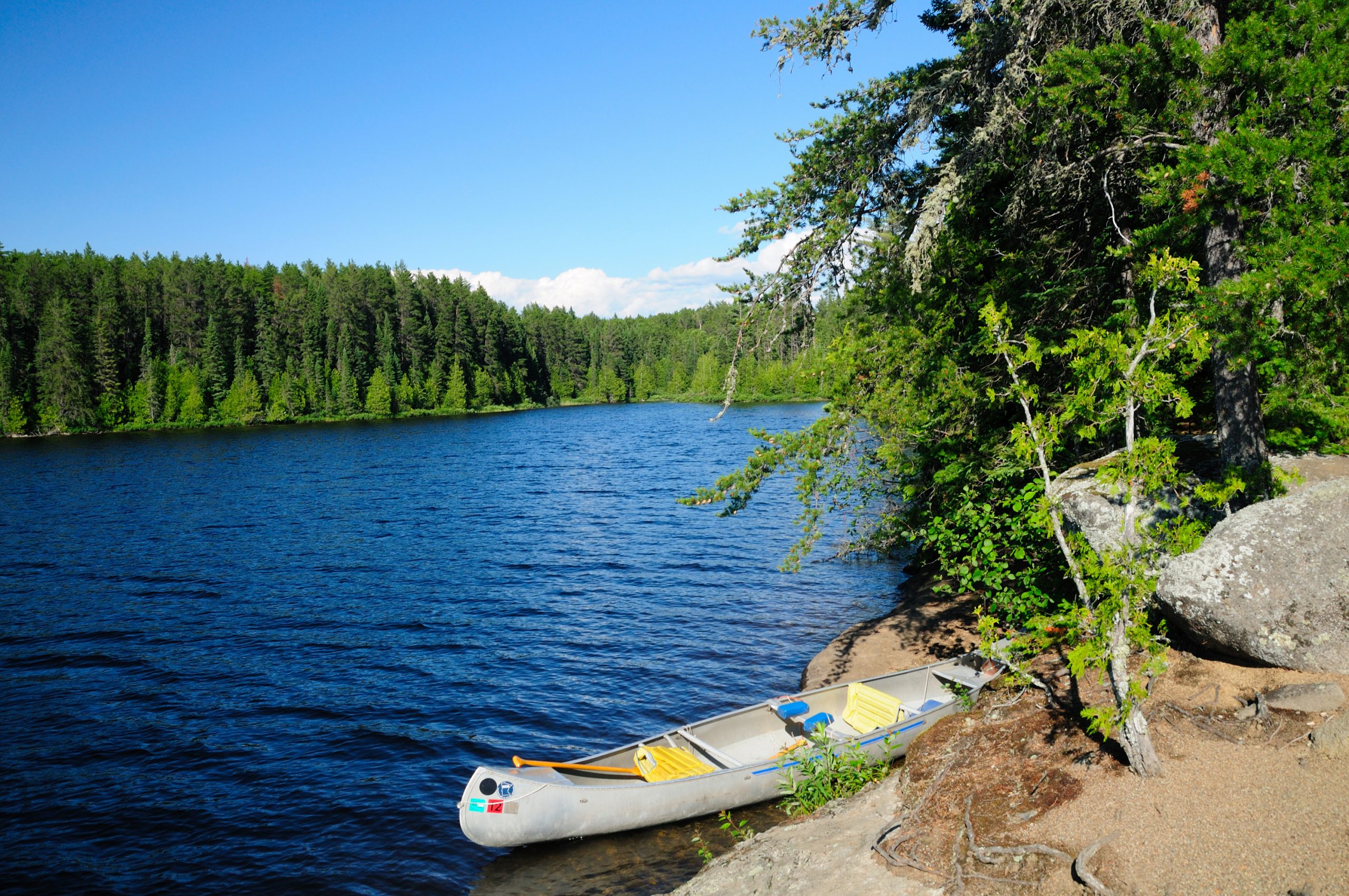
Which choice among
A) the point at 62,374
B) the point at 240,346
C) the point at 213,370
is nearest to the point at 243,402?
the point at 213,370

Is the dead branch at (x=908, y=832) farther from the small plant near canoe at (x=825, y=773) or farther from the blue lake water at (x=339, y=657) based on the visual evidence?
the blue lake water at (x=339, y=657)

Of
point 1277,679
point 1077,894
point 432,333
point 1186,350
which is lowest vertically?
point 1077,894

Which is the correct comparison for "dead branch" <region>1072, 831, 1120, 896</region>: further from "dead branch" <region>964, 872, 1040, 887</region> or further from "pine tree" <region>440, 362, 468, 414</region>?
"pine tree" <region>440, 362, 468, 414</region>

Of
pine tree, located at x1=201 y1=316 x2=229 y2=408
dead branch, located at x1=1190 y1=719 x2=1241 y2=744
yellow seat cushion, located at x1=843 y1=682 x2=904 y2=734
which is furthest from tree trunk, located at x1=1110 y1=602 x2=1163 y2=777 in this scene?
pine tree, located at x1=201 y1=316 x2=229 y2=408

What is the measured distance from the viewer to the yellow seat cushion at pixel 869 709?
12.0 metres

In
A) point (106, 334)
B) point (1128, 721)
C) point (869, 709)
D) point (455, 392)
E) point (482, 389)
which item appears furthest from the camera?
point (482, 389)

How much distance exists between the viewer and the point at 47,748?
14141 millimetres

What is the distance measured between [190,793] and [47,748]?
149 inches

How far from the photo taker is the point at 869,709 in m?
12.3

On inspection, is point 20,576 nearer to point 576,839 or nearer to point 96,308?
point 576,839

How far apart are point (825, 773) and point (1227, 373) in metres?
7.14

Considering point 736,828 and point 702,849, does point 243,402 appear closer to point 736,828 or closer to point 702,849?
point 736,828

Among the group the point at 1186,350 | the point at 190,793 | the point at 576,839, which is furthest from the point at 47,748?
the point at 1186,350

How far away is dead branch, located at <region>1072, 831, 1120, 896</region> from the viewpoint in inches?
241
